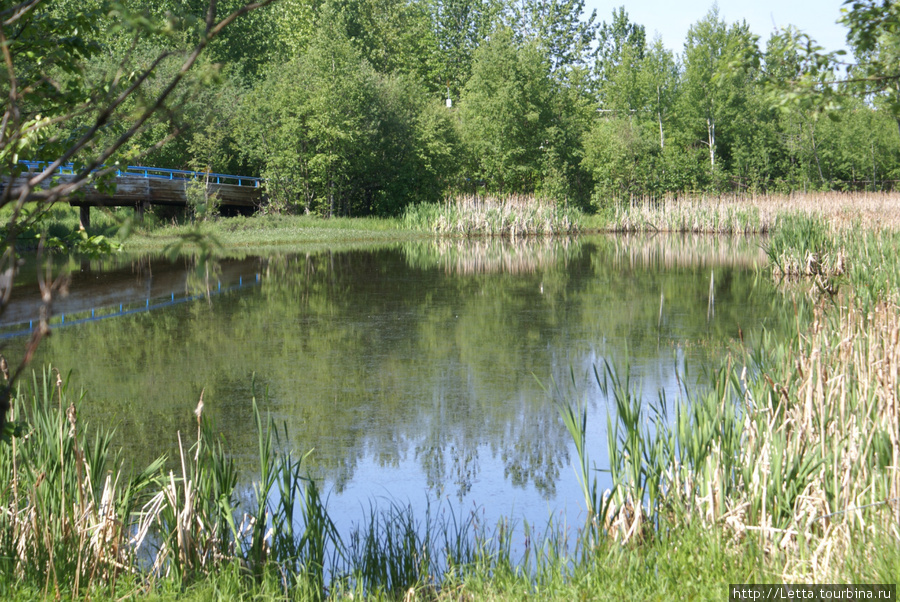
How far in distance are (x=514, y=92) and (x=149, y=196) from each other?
15.6 meters

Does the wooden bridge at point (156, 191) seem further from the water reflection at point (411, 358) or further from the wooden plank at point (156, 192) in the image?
the water reflection at point (411, 358)

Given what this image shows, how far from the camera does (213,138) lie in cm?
2966

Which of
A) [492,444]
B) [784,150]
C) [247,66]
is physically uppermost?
[247,66]

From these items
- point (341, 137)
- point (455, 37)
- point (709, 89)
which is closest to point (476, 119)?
point (341, 137)

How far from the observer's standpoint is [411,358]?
820cm

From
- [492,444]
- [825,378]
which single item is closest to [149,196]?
[492,444]

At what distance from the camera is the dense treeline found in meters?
30.2

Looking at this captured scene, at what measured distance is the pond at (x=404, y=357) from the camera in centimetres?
506

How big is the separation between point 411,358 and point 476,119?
29.3 meters

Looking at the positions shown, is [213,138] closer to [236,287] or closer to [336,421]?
[236,287]

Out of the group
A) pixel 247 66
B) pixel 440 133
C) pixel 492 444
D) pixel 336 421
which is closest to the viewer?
pixel 492 444

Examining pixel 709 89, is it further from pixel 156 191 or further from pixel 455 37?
pixel 156 191

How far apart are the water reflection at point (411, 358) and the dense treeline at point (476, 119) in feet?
30.6

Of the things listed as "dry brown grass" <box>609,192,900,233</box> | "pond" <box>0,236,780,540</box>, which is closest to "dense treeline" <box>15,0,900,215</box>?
"dry brown grass" <box>609,192,900,233</box>
